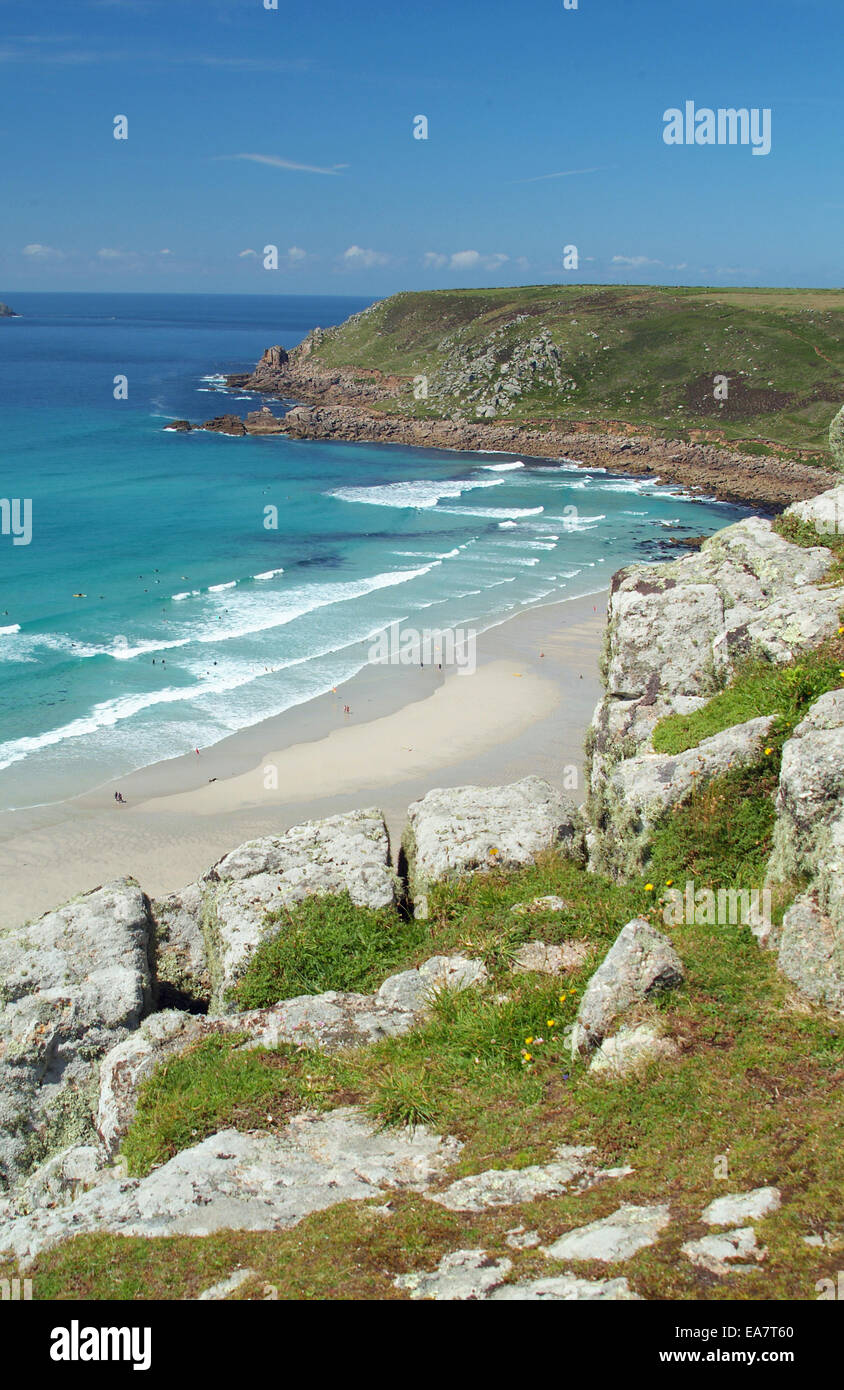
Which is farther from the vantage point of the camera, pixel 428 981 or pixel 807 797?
pixel 428 981

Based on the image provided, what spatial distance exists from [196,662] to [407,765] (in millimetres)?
13385

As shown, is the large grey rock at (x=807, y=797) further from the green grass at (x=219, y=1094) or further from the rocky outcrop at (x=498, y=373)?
the rocky outcrop at (x=498, y=373)

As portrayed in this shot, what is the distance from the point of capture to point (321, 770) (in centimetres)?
3069

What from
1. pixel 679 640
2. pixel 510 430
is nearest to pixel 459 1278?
pixel 679 640

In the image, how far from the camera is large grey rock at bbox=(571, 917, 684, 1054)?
898 cm

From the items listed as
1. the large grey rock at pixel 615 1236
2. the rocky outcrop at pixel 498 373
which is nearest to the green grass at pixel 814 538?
the large grey rock at pixel 615 1236

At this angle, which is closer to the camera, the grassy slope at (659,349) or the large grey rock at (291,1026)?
the large grey rock at (291,1026)

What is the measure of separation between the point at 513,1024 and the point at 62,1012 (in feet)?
21.8

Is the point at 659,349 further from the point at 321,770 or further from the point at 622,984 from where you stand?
the point at 622,984

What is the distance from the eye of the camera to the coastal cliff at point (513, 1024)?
6781 millimetres

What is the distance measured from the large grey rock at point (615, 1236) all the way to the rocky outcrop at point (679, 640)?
623 centimetres

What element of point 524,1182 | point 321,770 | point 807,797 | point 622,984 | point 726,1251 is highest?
point 807,797
